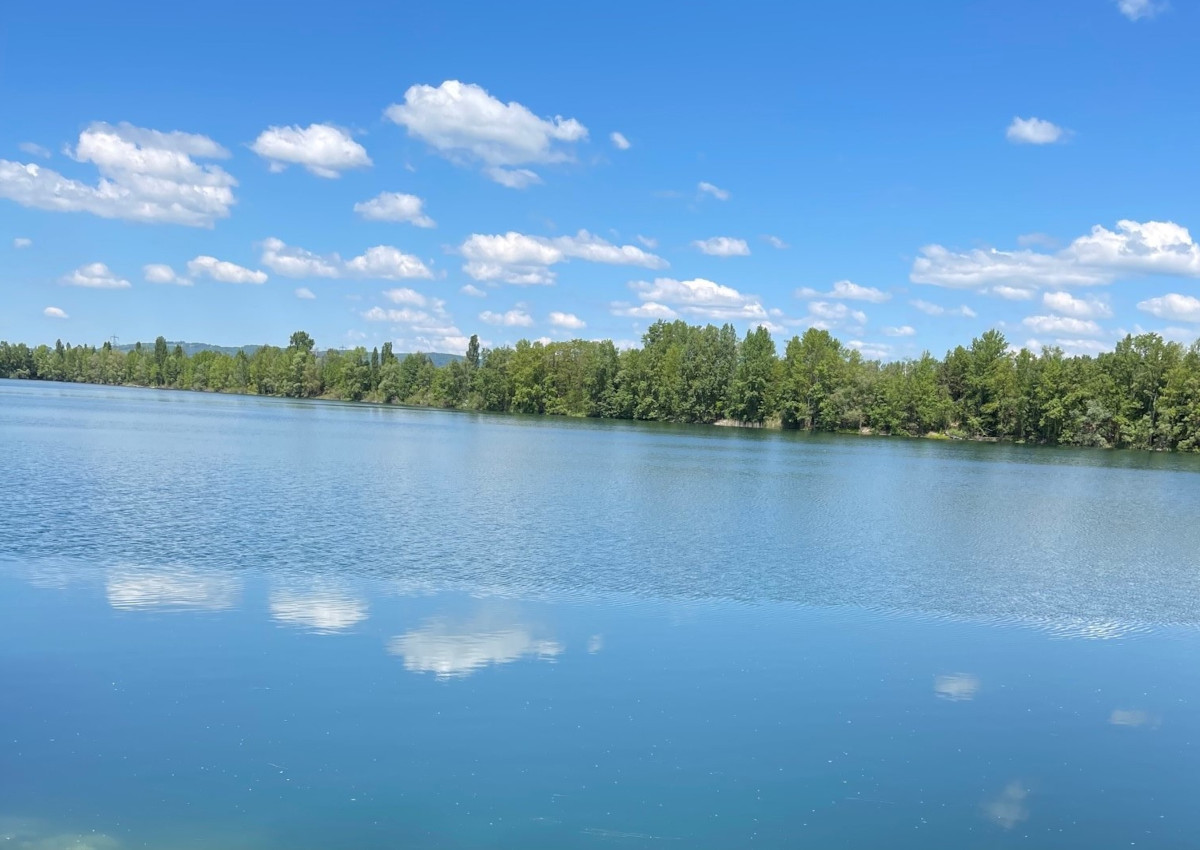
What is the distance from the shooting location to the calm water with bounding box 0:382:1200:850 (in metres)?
9.69

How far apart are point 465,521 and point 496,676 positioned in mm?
14890

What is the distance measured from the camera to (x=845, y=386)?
390ft

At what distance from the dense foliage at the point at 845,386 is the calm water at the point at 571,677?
82.4m

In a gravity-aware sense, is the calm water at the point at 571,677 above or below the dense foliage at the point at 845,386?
below

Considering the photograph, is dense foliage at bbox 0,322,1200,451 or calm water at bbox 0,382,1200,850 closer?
calm water at bbox 0,382,1200,850

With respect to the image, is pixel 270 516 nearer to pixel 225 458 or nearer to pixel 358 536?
pixel 358 536

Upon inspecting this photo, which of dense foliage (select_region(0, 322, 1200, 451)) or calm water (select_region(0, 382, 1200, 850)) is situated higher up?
dense foliage (select_region(0, 322, 1200, 451))

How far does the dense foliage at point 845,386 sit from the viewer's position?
10294 centimetres

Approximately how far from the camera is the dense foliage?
103 m

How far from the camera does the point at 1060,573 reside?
24875 mm

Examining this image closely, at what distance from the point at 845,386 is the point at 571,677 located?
109622mm

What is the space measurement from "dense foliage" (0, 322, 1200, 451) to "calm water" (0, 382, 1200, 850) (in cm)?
8239

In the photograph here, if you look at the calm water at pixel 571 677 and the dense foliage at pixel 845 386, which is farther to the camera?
the dense foliage at pixel 845 386

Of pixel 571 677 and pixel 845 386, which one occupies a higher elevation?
pixel 845 386
